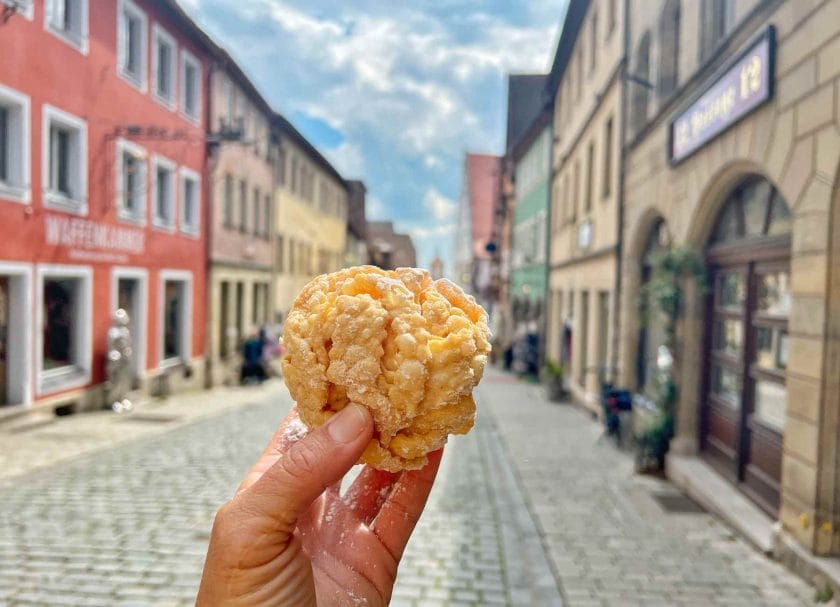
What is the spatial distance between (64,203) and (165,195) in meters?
5.38

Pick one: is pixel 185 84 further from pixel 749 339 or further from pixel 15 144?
pixel 749 339

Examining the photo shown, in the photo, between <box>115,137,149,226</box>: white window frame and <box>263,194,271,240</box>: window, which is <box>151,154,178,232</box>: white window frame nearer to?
<box>115,137,149,226</box>: white window frame

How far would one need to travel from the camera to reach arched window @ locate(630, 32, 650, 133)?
37.7 feet

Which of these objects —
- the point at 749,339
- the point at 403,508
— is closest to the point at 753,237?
the point at 749,339

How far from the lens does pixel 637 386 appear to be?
11.7 metres

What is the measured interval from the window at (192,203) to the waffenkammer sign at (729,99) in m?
14.4

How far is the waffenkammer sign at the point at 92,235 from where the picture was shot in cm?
1212

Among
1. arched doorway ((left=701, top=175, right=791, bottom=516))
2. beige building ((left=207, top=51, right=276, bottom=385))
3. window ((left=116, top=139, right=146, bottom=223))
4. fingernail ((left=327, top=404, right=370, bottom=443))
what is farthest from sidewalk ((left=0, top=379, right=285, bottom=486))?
arched doorway ((left=701, top=175, right=791, bottom=516))

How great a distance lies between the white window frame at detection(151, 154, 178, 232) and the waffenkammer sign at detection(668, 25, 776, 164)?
12642mm

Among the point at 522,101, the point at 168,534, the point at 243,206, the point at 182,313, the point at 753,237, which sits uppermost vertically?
the point at 522,101

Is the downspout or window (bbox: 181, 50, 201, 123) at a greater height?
window (bbox: 181, 50, 201, 123)

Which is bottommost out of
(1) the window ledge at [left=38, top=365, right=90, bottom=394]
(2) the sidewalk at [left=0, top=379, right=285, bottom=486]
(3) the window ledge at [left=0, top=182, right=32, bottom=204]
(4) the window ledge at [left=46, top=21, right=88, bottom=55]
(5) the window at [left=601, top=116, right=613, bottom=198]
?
(2) the sidewalk at [left=0, top=379, right=285, bottom=486]

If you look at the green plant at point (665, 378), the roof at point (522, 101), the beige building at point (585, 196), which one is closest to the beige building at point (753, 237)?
the green plant at point (665, 378)

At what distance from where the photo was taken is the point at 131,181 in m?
15.5
